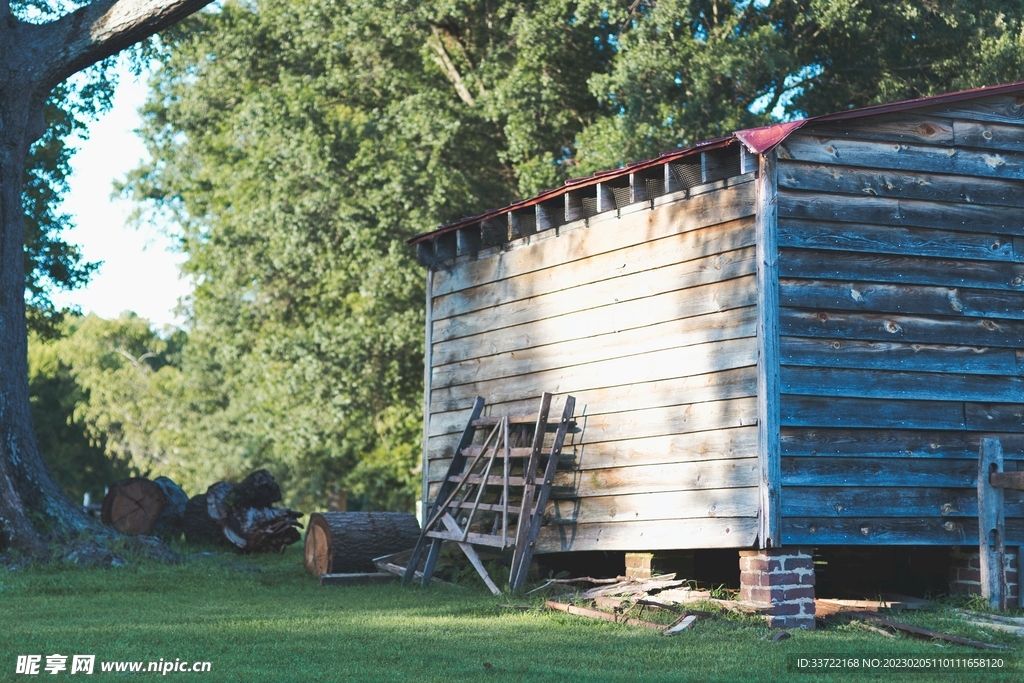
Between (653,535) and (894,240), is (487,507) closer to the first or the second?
(653,535)

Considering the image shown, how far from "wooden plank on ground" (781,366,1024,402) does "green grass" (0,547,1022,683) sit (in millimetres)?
1997

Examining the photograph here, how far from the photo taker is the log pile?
1781 centimetres

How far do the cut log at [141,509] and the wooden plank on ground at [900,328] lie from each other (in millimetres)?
11752

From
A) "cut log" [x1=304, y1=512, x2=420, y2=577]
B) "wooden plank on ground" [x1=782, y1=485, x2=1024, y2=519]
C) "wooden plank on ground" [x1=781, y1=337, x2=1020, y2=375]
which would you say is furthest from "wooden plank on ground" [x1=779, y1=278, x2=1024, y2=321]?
"cut log" [x1=304, y1=512, x2=420, y2=577]

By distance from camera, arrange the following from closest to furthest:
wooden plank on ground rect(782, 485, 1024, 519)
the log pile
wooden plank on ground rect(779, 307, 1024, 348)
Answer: wooden plank on ground rect(782, 485, 1024, 519) → wooden plank on ground rect(779, 307, 1024, 348) → the log pile

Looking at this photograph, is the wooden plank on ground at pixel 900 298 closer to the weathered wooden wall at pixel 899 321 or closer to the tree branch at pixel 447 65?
the weathered wooden wall at pixel 899 321

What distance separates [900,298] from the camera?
35.6 feet

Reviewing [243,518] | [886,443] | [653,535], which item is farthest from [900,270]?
[243,518]

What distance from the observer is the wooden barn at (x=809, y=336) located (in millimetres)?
10289

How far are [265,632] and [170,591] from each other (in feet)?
12.7

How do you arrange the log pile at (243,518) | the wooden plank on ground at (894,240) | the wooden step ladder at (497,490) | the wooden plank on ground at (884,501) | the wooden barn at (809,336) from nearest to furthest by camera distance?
the wooden plank on ground at (884,501), the wooden barn at (809,336), the wooden plank on ground at (894,240), the wooden step ladder at (497,490), the log pile at (243,518)

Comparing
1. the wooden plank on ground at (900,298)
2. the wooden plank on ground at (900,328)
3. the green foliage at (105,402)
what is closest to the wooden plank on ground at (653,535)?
the wooden plank on ground at (900,328)

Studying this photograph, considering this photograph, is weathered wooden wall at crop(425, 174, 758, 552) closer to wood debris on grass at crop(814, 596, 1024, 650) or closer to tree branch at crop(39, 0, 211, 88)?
wood debris on grass at crop(814, 596, 1024, 650)

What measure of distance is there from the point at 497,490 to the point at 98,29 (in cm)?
825
